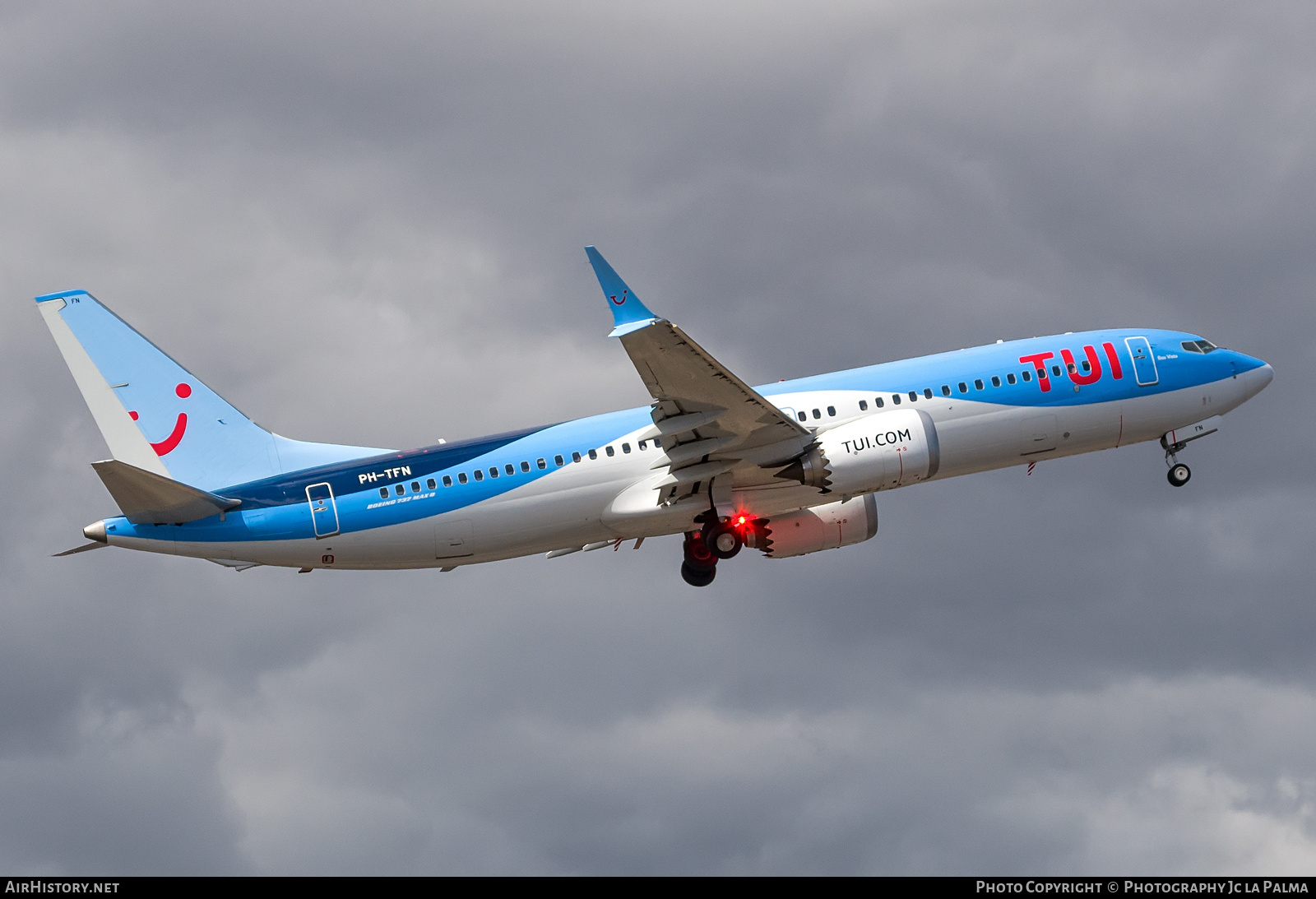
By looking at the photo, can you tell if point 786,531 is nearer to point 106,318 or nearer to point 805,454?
point 805,454

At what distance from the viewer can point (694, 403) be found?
44.9 metres

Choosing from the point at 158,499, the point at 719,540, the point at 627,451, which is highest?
the point at 627,451

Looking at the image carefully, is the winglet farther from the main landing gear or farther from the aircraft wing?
the main landing gear

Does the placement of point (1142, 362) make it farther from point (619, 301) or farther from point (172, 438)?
point (172, 438)

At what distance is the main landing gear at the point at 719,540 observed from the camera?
4916 centimetres

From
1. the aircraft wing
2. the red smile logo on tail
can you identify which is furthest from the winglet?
the red smile logo on tail

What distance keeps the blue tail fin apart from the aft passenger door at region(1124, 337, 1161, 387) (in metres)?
25.5

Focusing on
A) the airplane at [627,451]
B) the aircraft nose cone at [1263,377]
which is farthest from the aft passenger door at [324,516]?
the aircraft nose cone at [1263,377]

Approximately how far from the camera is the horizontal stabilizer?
42.8 m

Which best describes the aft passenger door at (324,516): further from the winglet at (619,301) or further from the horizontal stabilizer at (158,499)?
the winglet at (619,301)

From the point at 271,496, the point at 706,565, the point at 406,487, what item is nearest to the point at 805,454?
the point at 706,565

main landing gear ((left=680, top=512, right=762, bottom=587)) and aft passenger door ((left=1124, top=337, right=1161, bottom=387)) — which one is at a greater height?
aft passenger door ((left=1124, top=337, right=1161, bottom=387))

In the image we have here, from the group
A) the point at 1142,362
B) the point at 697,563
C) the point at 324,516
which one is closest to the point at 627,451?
the point at 697,563

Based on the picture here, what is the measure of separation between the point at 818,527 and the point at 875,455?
7256 mm
